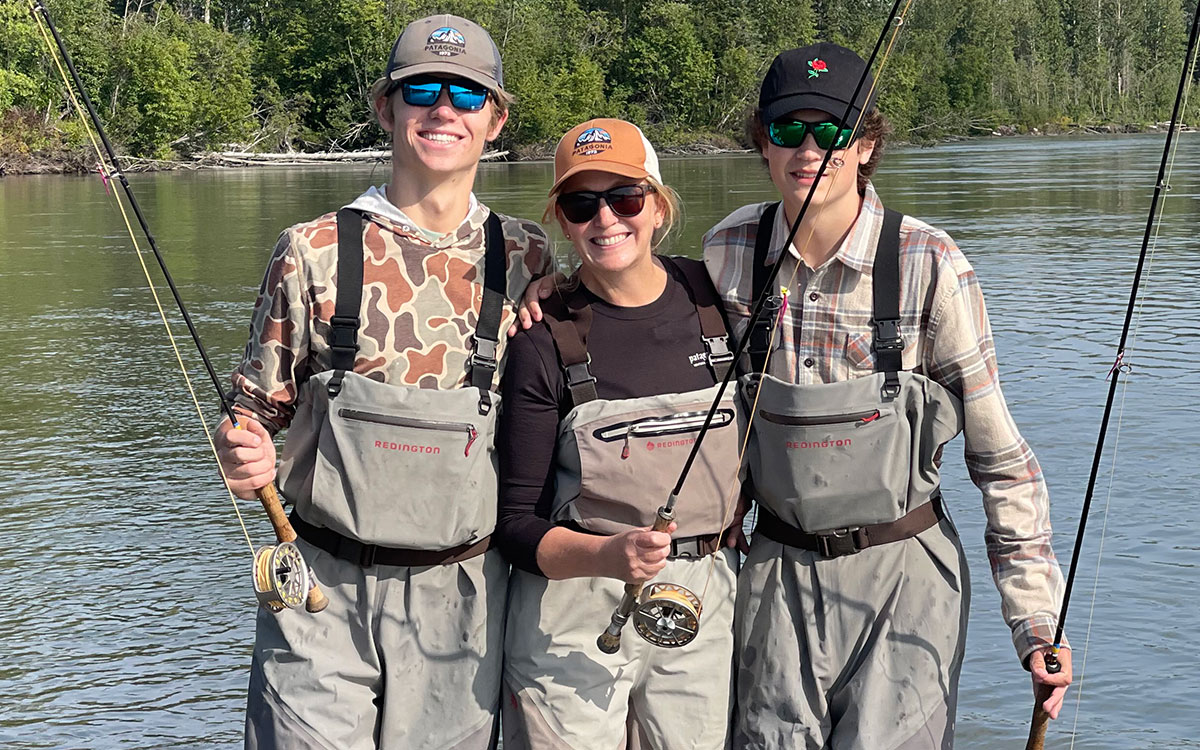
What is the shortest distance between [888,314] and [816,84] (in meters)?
0.56

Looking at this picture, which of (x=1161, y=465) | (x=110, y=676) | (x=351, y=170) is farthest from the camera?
(x=351, y=170)

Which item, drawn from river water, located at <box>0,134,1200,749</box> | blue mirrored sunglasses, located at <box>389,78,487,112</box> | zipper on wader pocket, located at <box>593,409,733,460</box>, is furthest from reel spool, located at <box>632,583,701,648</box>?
river water, located at <box>0,134,1200,749</box>

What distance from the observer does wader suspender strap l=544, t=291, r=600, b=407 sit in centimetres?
332

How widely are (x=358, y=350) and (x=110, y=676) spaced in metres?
3.09

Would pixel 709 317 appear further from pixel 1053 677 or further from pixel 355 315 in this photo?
pixel 1053 677

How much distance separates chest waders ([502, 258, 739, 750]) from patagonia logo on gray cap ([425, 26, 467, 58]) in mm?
632

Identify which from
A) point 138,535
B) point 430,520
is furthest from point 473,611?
point 138,535

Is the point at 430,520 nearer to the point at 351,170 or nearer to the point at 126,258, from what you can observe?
the point at 126,258

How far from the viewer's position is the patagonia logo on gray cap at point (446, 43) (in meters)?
3.47

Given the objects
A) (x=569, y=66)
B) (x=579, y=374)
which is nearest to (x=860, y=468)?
(x=579, y=374)

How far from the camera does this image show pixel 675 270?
3555mm

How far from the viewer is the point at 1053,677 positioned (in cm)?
312

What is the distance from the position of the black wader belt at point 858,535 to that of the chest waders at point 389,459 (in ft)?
2.34

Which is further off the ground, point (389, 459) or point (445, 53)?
point (445, 53)
